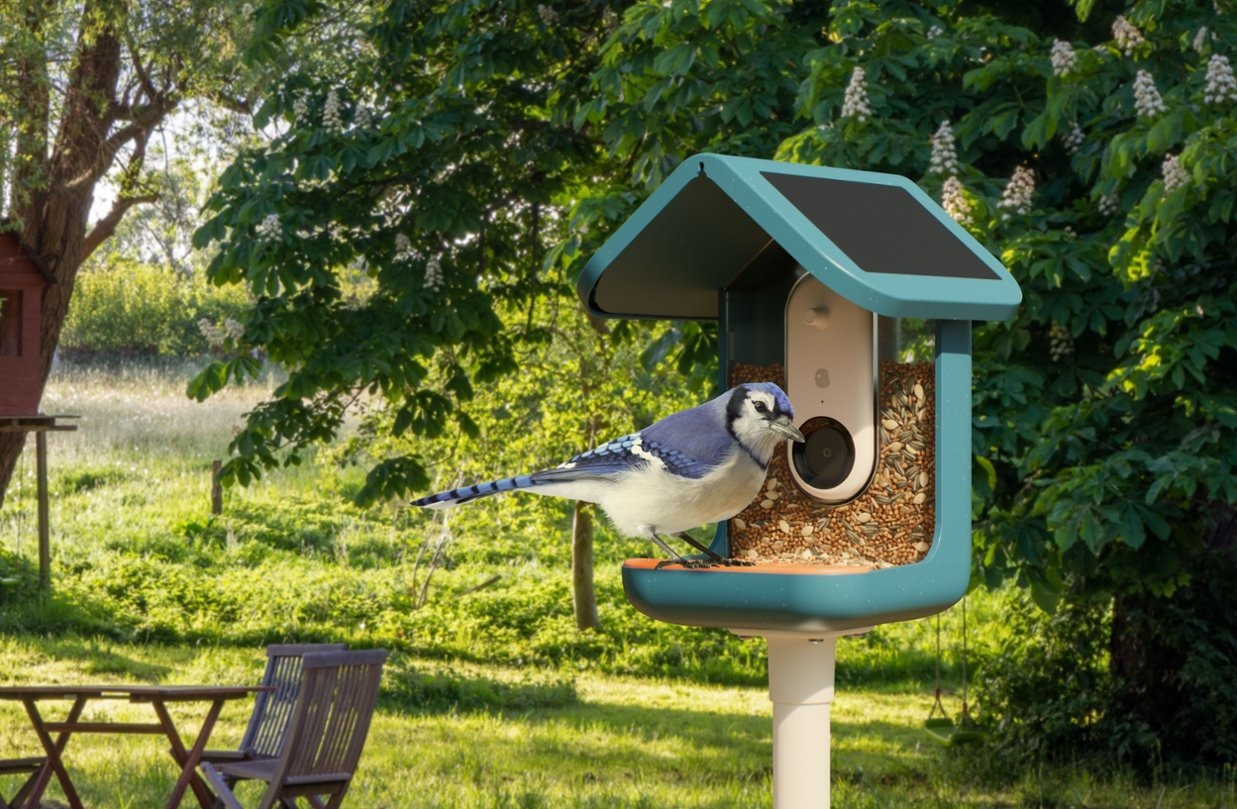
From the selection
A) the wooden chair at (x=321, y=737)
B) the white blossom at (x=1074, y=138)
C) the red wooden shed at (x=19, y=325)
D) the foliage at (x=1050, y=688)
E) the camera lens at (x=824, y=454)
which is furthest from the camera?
the red wooden shed at (x=19, y=325)

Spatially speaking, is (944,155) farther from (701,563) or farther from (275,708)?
(275,708)

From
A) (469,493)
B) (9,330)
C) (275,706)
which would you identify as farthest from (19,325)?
(469,493)

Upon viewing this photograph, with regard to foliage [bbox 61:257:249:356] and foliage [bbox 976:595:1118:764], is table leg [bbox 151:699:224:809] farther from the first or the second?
foliage [bbox 61:257:249:356]

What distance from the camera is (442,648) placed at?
15594 mm

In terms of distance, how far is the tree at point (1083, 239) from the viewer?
5340 mm

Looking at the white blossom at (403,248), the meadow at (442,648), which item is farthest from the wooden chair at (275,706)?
the white blossom at (403,248)

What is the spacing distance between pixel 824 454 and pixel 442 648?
12794 mm

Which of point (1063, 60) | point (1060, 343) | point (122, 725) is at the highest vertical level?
point (1063, 60)

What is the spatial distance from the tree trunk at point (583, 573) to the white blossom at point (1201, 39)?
955 cm

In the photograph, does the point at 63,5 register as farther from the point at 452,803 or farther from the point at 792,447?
the point at 792,447

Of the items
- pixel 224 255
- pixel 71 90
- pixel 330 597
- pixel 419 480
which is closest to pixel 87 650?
pixel 330 597

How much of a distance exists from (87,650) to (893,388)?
41.5 ft

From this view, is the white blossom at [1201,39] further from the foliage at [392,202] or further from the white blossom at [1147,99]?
the foliage at [392,202]

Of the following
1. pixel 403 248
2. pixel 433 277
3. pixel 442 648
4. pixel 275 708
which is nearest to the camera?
pixel 275 708
